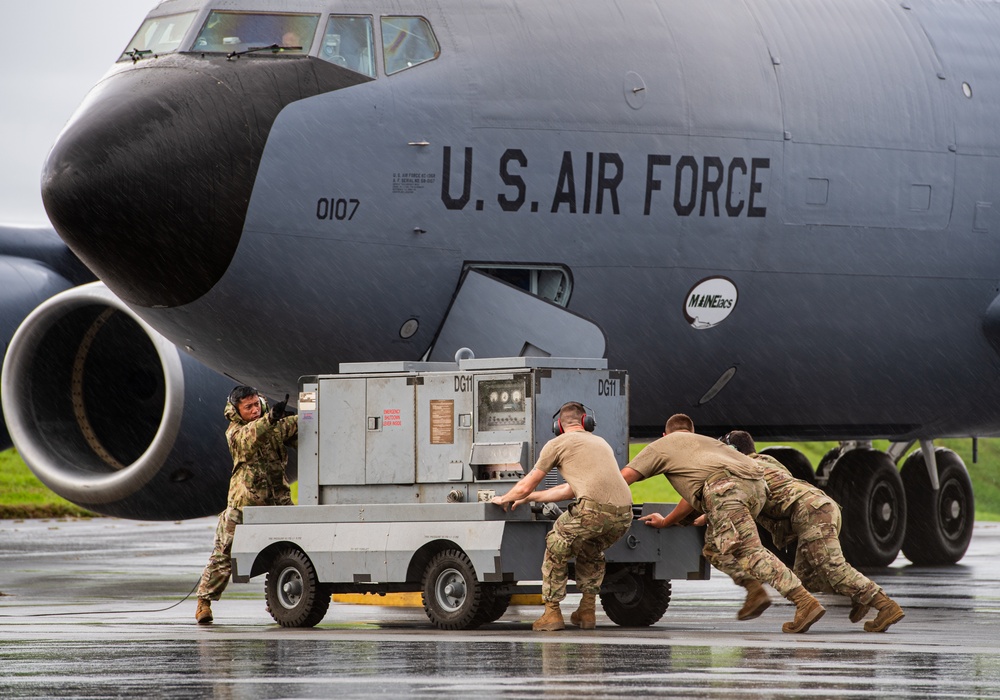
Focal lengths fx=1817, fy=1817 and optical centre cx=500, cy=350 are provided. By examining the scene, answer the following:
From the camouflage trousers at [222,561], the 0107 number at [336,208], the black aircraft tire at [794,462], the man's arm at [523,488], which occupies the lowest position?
the camouflage trousers at [222,561]

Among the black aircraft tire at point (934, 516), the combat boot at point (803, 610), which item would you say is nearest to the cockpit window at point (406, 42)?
the combat boot at point (803, 610)

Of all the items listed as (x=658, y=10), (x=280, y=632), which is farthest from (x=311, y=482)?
(x=658, y=10)

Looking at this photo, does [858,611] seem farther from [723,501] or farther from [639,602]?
[639,602]

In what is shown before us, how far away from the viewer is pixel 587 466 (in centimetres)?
1123

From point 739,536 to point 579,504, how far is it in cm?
110

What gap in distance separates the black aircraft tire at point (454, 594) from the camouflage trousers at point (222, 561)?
1689 mm

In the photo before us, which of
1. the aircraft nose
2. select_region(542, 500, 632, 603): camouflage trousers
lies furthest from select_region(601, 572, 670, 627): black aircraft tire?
the aircraft nose

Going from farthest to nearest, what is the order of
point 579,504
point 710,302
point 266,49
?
point 710,302 → point 266,49 → point 579,504

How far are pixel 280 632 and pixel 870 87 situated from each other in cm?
637

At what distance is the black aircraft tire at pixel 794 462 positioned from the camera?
1912cm

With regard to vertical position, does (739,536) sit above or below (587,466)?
below

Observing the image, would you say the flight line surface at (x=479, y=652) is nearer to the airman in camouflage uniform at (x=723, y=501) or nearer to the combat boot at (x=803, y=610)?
the combat boot at (x=803, y=610)

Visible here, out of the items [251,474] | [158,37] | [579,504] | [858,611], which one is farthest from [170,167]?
[858,611]

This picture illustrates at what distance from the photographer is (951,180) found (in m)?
14.7
